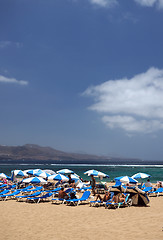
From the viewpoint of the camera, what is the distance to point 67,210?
11.1 metres

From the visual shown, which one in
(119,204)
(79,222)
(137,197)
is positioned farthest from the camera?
(137,197)

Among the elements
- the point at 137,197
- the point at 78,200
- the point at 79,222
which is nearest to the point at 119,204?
the point at 137,197

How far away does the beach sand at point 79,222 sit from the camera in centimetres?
680

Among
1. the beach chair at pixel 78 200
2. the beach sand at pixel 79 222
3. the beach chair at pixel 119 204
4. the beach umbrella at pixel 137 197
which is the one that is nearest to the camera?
the beach sand at pixel 79 222

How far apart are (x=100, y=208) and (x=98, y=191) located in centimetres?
530

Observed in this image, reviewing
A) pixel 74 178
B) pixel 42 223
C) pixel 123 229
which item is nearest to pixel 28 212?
pixel 42 223

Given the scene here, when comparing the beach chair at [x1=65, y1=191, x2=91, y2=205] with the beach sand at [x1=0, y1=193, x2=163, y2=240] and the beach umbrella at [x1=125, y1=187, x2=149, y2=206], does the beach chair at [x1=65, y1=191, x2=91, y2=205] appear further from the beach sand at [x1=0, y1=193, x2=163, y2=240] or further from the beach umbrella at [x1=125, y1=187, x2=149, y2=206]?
the beach umbrella at [x1=125, y1=187, x2=149, y2=206]

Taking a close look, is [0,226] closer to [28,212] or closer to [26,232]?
[26,232]

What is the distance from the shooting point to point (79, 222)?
8.59 metres

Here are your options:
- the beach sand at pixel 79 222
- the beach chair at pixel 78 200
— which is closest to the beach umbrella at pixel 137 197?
the beach sand at pixel 79 222

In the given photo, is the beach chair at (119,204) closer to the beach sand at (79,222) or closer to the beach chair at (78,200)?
the beach sand at (79,222)

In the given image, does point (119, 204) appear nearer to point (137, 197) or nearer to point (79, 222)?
point (137, 197)

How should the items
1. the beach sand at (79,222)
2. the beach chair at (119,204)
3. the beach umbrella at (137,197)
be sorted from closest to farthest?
the beach sand at (79,222) < the beach chair at (119,204) < the beach umbrella at (137,197)

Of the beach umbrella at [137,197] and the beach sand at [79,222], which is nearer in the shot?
the beach sand at [79,222]
